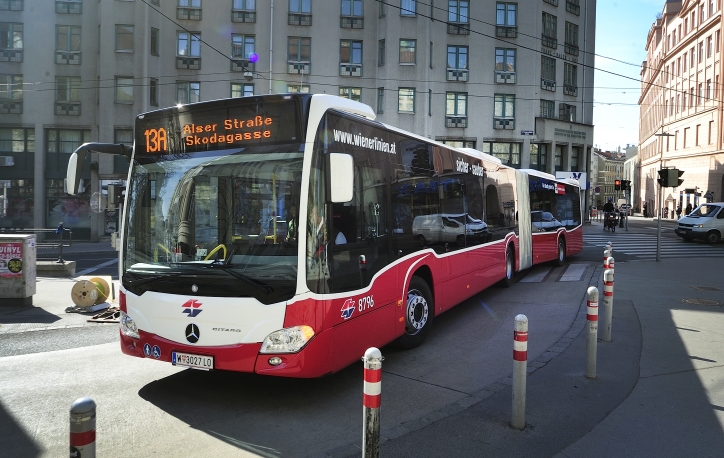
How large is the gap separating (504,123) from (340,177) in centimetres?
3580

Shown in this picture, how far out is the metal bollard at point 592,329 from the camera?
→ 607 centimetres

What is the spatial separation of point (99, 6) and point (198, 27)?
5.56m

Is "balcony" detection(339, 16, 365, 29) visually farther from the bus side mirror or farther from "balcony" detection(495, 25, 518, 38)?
the bus side mirror

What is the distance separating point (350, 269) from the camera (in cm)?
572

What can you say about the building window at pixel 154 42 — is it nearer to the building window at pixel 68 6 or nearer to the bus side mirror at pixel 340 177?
the building window at pixel 68 6

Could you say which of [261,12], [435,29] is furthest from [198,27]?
[435,29]

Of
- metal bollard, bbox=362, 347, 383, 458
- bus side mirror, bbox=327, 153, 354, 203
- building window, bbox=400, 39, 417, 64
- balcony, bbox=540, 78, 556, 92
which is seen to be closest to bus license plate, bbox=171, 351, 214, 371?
bus side mirror, bbox=327, 153, 354, 203

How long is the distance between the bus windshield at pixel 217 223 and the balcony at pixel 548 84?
125ft

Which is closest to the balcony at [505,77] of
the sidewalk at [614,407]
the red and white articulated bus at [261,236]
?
the sidewalk at [614,407]

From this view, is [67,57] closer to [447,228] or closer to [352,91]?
[352,91]

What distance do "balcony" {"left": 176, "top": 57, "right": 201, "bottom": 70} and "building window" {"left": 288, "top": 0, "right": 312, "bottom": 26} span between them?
20.6 feet

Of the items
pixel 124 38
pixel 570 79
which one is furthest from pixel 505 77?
pixel 124 38

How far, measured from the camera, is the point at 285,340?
16.8ft

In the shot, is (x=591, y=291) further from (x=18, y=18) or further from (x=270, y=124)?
(x=18, y=18)
